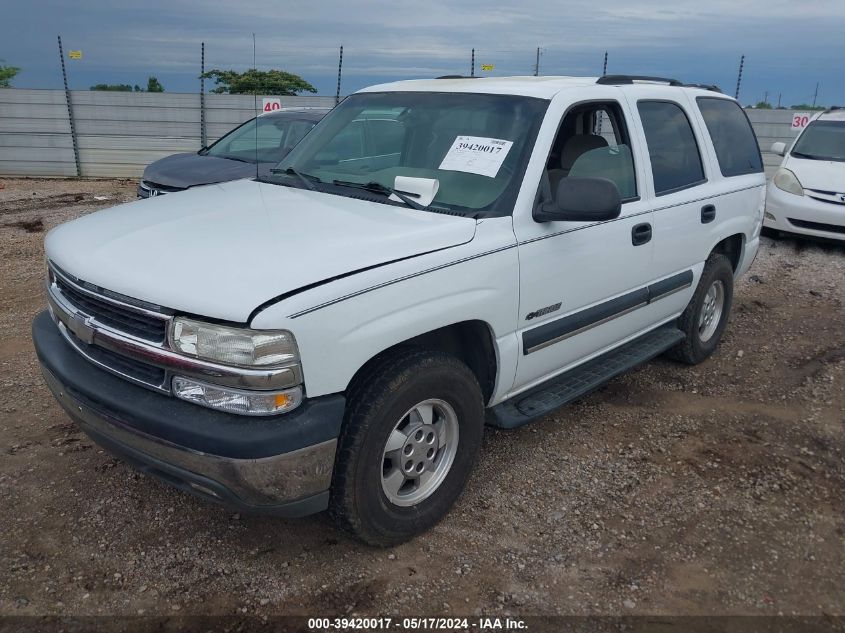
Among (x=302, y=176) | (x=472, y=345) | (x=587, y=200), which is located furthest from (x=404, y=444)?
(x=302, y=176)

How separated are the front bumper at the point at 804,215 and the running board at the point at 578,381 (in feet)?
17.4

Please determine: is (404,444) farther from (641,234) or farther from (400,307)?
(641,234)

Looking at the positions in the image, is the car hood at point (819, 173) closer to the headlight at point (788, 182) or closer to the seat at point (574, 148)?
the headlight at point (788, 182)

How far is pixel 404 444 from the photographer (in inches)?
116

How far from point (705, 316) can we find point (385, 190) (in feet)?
9.85

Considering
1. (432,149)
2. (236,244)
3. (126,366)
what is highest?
(432,149)

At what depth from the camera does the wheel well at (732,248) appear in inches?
207

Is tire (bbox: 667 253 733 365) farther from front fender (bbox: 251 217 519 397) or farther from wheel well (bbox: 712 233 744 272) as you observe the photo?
front fender (bbox: 251 217 519 397)

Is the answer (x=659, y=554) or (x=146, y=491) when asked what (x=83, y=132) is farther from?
(x=659, y=554)

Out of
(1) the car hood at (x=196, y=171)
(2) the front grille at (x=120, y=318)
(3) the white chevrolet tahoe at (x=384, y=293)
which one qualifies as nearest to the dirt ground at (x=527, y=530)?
(3) the white chevrolet tahoe at (x=384, y=293)

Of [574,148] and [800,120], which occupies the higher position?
[574,148]

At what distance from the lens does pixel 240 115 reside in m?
15.4

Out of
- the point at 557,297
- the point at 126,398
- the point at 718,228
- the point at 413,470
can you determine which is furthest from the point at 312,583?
the point at 718,228

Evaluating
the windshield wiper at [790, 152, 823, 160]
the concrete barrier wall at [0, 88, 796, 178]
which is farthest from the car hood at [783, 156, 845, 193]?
the concrete barrier wall at [0, 88, 796, 178]
